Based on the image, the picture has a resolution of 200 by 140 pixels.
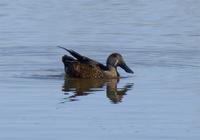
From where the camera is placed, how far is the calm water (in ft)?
39.8

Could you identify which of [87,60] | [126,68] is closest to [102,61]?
[126,68]

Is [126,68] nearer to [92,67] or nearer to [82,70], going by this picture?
[92,67]

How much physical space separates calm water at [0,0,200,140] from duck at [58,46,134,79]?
234 millimetres

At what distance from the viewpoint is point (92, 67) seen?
17.1 m

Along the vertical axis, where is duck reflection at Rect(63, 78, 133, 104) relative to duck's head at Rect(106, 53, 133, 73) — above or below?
below

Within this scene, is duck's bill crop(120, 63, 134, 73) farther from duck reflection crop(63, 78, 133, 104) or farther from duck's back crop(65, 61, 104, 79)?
duck's back crop(65, 61, 104, 79)

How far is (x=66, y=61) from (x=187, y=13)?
9.38 meters

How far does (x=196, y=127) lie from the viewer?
1202cm

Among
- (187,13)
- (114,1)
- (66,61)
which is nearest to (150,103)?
(66,61)

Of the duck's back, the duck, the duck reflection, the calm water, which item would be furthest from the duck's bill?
the duck's back

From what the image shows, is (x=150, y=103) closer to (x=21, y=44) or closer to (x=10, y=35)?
(x=21, y=44)

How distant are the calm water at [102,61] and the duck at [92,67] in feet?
0.77

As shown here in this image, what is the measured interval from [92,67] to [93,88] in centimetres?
106

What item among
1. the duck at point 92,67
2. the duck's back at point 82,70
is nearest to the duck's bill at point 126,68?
the duck at point 92,67
